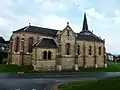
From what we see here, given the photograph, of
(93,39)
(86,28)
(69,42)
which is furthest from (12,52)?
(86,28)

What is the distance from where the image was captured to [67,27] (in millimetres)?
59375

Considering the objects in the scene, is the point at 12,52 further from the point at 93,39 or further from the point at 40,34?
the point at 93,39

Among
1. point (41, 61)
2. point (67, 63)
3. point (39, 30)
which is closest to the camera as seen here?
point (41, 61)

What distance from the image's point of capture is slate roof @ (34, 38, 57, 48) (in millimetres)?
53859

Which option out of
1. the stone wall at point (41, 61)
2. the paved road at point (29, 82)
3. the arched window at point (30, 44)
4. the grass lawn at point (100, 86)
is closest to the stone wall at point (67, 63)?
the stone wall at point (41, 61)

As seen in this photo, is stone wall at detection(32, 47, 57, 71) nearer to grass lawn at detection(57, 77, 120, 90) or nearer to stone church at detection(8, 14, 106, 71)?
stone church at detection(8, 14, 106, 71)

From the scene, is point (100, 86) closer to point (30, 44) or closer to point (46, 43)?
point (46, 43)

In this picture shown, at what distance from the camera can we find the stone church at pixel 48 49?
53.8m

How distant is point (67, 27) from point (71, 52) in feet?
25.3

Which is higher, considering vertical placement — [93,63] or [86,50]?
[86,50]

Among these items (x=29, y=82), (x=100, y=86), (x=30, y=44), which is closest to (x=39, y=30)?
(x=30, y=44)

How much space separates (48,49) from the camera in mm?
54469

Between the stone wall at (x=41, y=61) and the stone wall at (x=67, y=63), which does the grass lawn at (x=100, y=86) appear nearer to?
the stone wall at (x=41, y=61)

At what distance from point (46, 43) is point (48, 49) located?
188 centimetres
